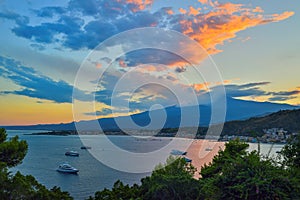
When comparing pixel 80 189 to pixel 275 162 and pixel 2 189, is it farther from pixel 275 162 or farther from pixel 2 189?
pixel 275 162

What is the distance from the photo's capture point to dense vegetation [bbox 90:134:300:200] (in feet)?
26.1

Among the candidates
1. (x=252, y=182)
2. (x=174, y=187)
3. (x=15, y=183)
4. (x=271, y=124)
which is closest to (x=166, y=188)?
(x=174, y=187)

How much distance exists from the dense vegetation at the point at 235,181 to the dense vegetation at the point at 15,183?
2.03 meters

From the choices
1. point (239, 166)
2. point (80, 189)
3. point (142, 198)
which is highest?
point (239, 166)

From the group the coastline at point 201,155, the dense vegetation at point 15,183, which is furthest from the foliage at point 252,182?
the coastline at point 201,155

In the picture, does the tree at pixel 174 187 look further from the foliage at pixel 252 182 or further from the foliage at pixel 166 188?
the foliage at pixel 252 182

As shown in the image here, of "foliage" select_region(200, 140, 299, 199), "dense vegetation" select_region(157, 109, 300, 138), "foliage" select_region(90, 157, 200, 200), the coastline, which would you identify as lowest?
the coastline

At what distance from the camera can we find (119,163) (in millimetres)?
52312

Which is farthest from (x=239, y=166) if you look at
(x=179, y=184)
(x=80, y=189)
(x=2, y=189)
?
(x=80, y=189)

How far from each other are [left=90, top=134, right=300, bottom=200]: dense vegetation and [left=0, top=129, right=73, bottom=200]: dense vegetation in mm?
2031

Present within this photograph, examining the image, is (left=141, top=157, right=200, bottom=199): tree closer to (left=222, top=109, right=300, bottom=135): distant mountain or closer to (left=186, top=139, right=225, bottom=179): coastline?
(left=186, top=139, right=225, bottom=179): coastline

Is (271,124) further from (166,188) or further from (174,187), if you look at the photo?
(166,188)

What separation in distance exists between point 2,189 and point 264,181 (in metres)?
7.70

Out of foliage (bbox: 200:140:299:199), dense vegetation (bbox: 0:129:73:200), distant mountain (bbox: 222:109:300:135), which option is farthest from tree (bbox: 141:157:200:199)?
distant mountain (bbox: 222:109:300:135)
